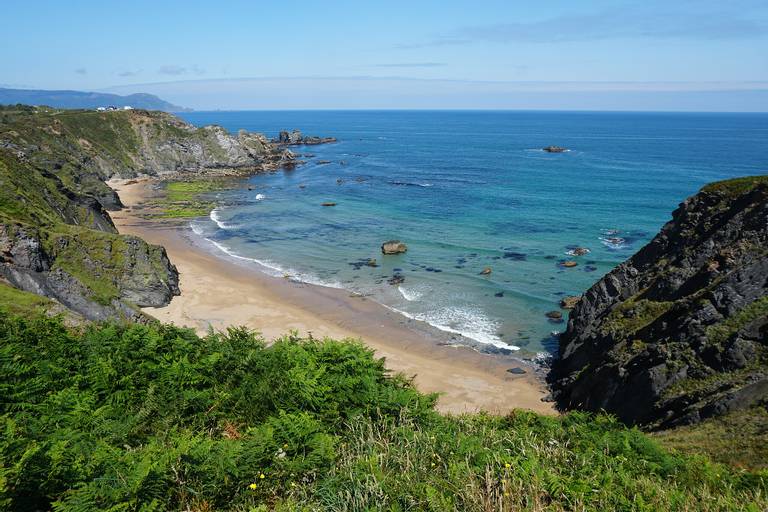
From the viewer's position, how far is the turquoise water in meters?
39.8

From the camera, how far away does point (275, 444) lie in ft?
33.1

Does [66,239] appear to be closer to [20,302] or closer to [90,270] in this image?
[90,270]

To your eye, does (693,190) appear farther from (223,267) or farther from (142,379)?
(142,379)

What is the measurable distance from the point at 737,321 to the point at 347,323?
74.3 feet

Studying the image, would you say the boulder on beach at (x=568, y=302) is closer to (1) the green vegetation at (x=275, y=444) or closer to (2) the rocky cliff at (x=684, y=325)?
(2) the rocky cliff at (x=684, y=325)

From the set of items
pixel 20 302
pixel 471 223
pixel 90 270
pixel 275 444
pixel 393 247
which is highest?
pixel 275 444

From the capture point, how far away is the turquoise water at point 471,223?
39750 millimetres

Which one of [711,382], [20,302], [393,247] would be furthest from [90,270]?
[711,382]

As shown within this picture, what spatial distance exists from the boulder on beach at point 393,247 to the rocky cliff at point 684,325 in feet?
76.2

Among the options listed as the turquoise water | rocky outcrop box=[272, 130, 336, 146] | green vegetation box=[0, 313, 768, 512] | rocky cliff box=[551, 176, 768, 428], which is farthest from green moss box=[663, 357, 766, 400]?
rocky outcrop box=[272, 130, 336, 146]

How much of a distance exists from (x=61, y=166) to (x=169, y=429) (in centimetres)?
6541

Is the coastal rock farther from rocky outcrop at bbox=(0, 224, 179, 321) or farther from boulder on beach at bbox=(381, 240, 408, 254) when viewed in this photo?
rocky outcrop at bbox=(0, 224, 179, 321)

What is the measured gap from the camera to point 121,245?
36125 millimetres

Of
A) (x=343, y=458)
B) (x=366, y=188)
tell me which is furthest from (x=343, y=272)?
(x=366, y=188)
